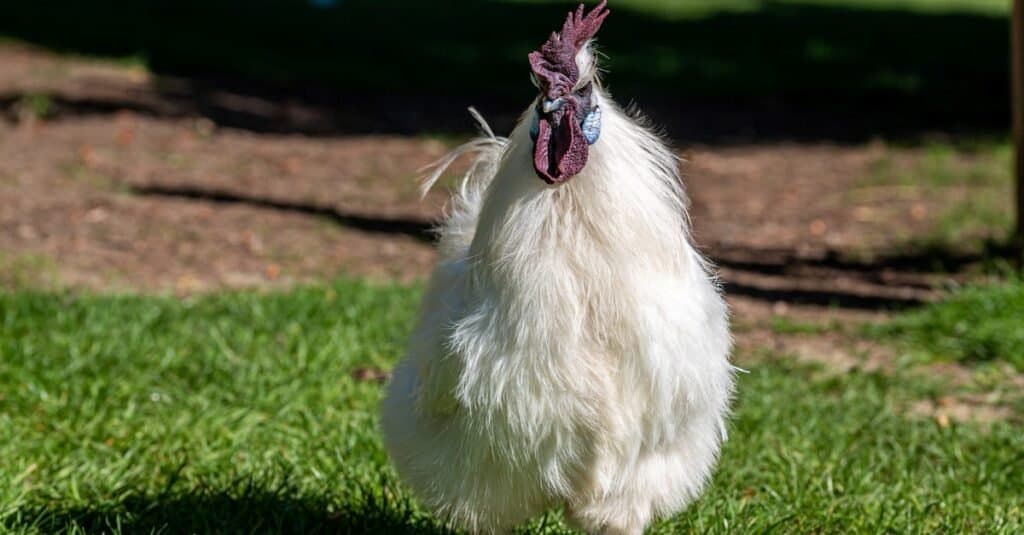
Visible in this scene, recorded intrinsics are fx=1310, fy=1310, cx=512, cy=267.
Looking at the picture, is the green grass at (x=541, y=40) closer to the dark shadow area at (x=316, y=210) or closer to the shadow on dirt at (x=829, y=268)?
the dark shadow area at (x=316, y=210)

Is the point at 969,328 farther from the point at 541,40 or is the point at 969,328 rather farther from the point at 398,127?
the point at 541,40

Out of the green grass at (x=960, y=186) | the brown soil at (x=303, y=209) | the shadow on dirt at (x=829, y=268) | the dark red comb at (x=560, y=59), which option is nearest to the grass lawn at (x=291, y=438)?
the brown soil at (x=303, y=209)

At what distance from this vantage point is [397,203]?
952 cm

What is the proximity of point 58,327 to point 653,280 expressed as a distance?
3.65m

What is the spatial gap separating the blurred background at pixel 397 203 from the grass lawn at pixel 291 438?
2 cm

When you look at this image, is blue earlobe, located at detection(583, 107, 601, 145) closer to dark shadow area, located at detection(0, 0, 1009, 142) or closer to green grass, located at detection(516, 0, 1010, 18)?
dark shadow area, located at detection(0, 0, 1009, 142)

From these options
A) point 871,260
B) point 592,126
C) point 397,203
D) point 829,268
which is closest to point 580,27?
point 592,126

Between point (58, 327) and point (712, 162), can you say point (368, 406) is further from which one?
point (712, 162)

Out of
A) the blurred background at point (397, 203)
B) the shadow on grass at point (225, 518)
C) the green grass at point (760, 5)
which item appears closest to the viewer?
the shadow on grass at point (225, 518)

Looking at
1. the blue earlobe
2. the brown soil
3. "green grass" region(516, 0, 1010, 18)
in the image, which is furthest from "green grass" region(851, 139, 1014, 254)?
"green grass" region(516, 0, 1010, 18)

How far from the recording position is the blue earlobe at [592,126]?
3.30 m

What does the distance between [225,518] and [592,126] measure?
181 cm

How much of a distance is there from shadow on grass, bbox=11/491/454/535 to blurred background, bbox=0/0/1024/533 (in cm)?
2

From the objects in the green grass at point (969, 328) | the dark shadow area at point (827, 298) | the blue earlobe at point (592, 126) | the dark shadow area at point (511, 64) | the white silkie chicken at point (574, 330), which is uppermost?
the blue earlobe at point (592, 126)
